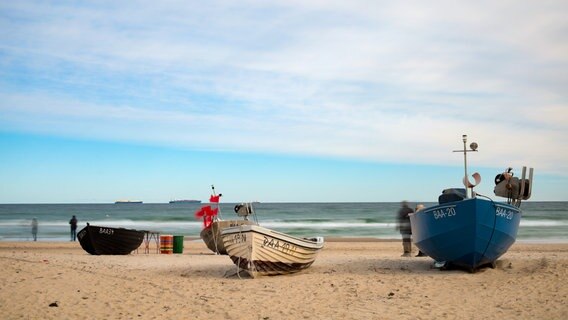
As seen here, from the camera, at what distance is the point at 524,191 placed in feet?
50.8

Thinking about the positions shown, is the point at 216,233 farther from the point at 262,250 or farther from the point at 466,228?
the point at 466,228

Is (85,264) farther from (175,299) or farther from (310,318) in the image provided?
(310,318)

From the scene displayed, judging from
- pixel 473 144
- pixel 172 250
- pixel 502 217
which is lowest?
pixel 172 250

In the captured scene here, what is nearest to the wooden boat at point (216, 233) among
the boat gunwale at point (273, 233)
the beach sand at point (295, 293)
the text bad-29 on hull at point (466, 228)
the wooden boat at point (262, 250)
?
the beach sand at point (295, 293)

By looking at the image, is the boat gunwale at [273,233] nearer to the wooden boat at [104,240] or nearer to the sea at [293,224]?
the sea at [293,224]

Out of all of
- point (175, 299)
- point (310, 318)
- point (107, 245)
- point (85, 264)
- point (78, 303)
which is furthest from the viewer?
point (107, 245)

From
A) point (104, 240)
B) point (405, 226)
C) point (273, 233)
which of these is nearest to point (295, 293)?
point (273, 233)

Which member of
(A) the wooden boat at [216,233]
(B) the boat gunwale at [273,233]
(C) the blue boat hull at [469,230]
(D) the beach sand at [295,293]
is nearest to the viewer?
(D) the beach sand at [295,293]

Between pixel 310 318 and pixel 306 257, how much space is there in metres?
5.41

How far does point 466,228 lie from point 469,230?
8 centimetres

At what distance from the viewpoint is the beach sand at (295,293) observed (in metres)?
10.1

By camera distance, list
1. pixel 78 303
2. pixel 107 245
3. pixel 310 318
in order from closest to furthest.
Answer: pixel 310 318, pixel 78 303, pixel 107 245

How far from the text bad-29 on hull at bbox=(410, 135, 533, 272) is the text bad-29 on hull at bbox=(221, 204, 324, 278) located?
123 inches

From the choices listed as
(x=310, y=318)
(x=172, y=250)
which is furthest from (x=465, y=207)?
(x=172, y=250)
